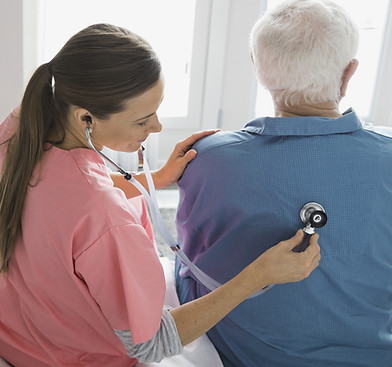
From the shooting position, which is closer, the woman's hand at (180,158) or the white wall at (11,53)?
the woman's hand at (180,158)

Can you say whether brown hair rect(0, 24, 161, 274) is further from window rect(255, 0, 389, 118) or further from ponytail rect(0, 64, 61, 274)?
window rect(255, 0, 389, 118)

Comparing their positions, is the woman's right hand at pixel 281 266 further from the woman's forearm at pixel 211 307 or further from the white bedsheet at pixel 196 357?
the white bedsheet at pixel 196 357

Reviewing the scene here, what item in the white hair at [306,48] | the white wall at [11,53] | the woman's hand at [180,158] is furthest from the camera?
the white wall at [11,53]

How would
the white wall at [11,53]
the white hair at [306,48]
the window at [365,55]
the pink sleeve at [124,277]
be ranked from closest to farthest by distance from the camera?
the pink sleeve at [124,277], the white hair at [306,48], the white wall at [11,53], the window at [365,55]

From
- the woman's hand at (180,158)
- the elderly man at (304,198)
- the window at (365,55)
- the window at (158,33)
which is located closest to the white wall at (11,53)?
the window at (158,33)

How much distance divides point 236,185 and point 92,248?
32cm

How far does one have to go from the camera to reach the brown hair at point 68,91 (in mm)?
1016

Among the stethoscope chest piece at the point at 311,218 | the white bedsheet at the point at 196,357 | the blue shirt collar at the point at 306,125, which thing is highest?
the blue shirt collar at the point at 306,125

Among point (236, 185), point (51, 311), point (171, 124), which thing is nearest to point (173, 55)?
point (171, 124)

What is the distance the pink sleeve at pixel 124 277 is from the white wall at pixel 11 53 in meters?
1.18

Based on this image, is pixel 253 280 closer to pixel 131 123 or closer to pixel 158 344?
pixel 158 344

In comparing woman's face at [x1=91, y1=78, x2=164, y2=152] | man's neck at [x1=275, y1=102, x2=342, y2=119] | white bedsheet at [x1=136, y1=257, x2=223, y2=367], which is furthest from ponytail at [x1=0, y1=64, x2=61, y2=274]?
man's neck at [x1=275, y1=102, x2=342, y2=119]

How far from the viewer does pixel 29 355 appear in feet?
3.65

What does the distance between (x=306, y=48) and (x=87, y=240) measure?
22.3 inches
